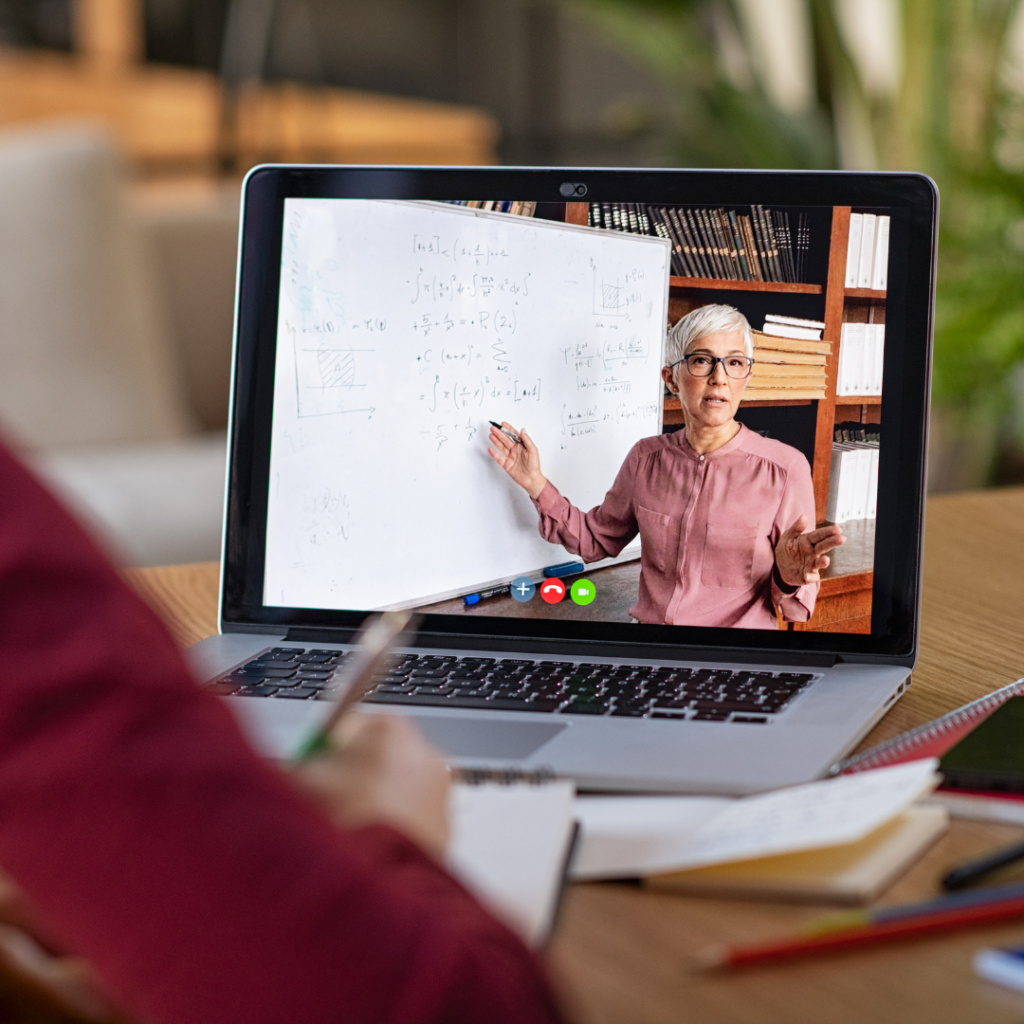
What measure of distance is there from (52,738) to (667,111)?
414cm

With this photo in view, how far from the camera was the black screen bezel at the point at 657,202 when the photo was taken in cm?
69

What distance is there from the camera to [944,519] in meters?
1.09

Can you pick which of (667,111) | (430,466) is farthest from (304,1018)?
(667,111)

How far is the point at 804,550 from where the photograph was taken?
2.27 ft

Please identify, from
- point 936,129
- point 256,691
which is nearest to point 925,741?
point 256,691

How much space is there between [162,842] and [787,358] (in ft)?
1.62

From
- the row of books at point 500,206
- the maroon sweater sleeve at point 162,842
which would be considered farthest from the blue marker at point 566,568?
the maroon sweater sleeve at point 162,842

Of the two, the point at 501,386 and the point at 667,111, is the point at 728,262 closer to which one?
the point at 501,386

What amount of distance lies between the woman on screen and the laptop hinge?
2 cm

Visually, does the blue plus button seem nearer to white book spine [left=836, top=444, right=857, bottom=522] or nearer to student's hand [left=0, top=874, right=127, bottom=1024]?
white book spine [left=836, top=444, right=857, bottom=522]

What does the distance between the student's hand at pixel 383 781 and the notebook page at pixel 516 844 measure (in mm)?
22

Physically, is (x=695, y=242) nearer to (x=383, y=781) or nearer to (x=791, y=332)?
(x=791, y=332)

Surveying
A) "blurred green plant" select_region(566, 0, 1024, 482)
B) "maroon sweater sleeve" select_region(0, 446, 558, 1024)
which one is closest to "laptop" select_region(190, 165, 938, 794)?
"maroon sweater sleeve" select_region(0, 446, 558, 1024)

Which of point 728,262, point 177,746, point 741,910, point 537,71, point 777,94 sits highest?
point 537,71
